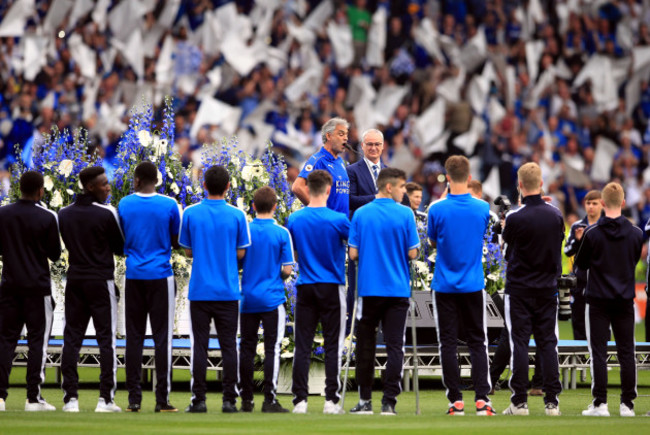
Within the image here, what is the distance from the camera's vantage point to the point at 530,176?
7.87 metres

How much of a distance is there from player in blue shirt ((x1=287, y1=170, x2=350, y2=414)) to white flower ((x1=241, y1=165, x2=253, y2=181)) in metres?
2.95

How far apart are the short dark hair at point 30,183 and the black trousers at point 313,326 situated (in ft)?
6.81

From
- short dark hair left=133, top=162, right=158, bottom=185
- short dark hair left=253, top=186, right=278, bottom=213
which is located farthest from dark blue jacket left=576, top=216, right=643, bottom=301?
short dark hair left=133, top=162, right=158, bottom=185

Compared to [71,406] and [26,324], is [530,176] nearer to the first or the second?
[71,406]

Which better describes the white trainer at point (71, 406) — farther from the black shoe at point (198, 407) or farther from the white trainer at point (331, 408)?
the white trainer at point (331, 408)

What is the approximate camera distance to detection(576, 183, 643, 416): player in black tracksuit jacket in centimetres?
803

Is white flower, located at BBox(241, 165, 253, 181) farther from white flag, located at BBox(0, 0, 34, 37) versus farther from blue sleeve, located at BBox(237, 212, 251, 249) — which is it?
white flag, located at BBox(0, 0, 34, 37)

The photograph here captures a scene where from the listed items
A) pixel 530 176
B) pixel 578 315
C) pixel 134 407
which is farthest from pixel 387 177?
pixel 578 315

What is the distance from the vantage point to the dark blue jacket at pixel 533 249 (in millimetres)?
7859

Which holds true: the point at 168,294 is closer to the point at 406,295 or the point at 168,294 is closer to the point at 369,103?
the point at 406,295

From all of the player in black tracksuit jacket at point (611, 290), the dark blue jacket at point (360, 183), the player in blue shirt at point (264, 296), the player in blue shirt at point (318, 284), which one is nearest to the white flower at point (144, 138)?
the dark blue jacket at point (360, 183)

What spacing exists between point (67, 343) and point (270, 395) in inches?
59.1

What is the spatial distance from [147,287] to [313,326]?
4.06ft

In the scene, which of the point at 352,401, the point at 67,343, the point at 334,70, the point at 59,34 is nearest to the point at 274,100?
the point at 334,70
